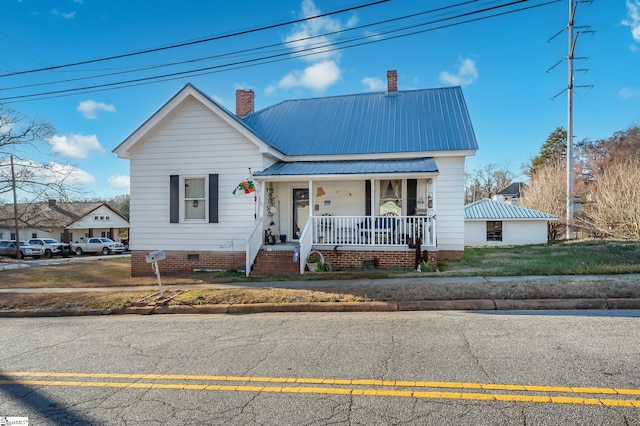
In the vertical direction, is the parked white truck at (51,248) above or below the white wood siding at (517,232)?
below

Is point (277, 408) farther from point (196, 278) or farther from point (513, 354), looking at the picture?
point (196, 278)

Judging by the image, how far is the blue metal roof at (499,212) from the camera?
25.6 m

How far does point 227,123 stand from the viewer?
13.1 metres

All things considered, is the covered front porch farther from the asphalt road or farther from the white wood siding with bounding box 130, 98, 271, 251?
the asphalt road

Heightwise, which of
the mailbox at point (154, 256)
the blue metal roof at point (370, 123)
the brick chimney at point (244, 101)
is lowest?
the mailbox at point (154, 256)

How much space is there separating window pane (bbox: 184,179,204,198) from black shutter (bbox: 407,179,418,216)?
7714mm

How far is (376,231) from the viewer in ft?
40.4

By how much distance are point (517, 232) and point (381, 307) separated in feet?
74.6

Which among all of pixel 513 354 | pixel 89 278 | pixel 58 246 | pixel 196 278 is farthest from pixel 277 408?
pixel 58 246

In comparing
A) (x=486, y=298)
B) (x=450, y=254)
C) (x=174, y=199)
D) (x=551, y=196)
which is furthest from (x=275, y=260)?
(x=551, y=196)

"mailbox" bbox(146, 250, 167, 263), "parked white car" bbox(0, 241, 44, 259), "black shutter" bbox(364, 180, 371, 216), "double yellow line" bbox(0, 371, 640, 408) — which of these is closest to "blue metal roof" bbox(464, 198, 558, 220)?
"black shutter" bbox(364, 180, 371, 216)

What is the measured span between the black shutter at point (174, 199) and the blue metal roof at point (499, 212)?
2099 cm

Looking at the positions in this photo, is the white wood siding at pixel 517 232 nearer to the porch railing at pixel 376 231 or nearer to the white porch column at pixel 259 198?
the porch railing at pixel 376 231

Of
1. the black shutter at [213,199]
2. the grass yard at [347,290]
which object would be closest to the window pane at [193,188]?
the black shutter at [213,199]
